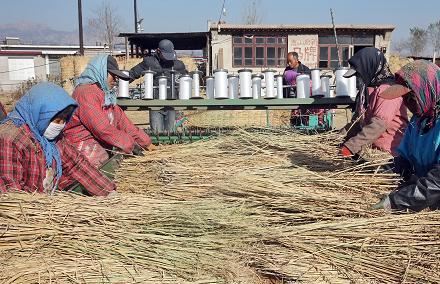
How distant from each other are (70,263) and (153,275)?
12.9 inches

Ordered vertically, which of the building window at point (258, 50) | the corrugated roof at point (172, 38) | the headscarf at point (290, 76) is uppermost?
the corrugated roof at point (172, 38)

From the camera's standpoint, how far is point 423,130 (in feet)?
7.33

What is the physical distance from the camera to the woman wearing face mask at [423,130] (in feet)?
6.62

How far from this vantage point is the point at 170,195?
2.47 m

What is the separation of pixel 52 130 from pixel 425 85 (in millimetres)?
1898

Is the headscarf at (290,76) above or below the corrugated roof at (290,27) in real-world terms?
below

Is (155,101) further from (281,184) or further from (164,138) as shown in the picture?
(281,184)

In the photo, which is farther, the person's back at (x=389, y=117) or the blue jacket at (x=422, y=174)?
the person's back at (x=389, y=117)

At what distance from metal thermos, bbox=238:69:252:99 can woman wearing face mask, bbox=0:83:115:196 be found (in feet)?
8.04

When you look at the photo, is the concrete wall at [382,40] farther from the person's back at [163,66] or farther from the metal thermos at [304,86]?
the metal thermos at [304,86]

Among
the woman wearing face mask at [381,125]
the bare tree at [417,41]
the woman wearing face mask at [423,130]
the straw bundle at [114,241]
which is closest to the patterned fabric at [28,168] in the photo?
the straw bundle at [114,241]

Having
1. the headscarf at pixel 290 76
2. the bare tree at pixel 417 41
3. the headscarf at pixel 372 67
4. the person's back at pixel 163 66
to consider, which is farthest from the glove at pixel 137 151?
the bare tree at pixel 417 41

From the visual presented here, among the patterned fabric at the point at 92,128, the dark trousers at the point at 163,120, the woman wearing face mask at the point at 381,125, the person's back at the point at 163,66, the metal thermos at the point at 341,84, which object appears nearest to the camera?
the woman wearing face mask at the point at 381,125

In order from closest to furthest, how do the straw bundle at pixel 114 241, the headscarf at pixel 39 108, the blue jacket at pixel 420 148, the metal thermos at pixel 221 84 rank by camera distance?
the straw bundle at pixel 114 241, the blue jacket at pixel 420 148, the headscarf at pixel 39 108, the metal thermos at pixel 221 84
